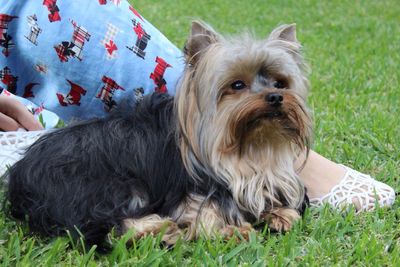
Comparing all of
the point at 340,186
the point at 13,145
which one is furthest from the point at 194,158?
the point at 13,145

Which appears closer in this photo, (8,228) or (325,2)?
(8,228)

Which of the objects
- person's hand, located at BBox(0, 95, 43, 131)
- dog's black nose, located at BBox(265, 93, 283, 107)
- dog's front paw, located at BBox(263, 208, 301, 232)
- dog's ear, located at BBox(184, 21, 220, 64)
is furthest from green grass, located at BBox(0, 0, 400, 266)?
person's hand, located at BBox(0, 95, 43, 131)

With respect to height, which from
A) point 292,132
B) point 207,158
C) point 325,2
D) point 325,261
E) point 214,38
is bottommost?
point 325,261

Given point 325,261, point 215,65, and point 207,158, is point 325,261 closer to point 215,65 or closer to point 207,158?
point 207,158

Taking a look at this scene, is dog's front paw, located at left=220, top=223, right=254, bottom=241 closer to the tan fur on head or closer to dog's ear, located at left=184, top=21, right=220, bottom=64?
the tan fur on head

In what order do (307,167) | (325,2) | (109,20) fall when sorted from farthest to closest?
(325,2) → (109,20) → (307,167)

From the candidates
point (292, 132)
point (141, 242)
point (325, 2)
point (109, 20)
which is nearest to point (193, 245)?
point (141, 242)

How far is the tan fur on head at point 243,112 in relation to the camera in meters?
2.63

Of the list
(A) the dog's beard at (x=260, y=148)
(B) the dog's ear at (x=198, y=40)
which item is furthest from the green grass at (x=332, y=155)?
(B) the dog's ear at (x=198, y=40)

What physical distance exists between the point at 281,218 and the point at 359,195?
508mm

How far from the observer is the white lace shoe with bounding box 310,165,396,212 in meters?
3.07

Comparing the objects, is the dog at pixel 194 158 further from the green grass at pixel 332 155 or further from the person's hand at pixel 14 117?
the person's hand at pixel 14 117

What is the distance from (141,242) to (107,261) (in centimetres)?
15

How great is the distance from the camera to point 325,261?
8.31 feet
